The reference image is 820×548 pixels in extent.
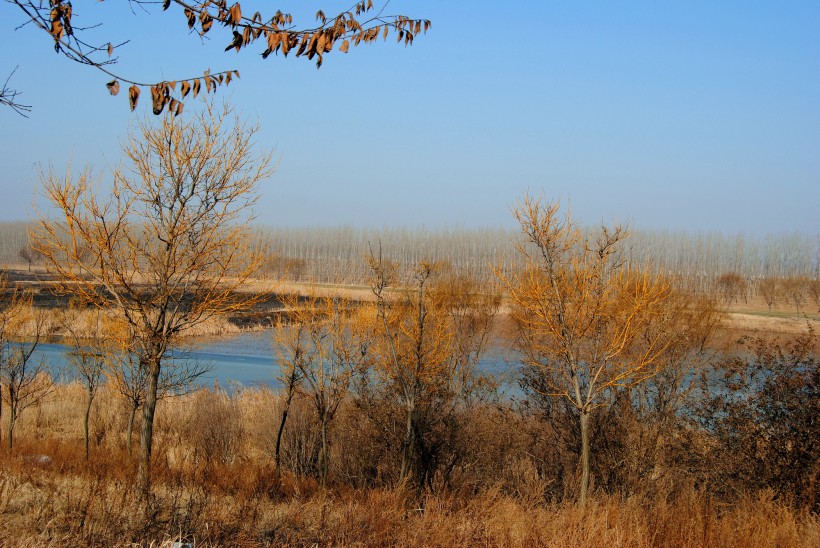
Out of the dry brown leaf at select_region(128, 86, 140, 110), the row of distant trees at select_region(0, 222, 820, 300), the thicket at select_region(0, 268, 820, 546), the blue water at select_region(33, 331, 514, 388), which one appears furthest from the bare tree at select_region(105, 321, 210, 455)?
the row of distant trees at select_region(0, 222, 820, 300)

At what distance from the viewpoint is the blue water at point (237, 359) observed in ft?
97.0

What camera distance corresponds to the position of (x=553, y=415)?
857 inches

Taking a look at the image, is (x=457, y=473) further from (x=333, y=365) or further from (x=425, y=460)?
(x=333, y=365)

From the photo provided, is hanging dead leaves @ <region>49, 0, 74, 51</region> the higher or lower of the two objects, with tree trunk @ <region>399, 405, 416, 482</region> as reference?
higher

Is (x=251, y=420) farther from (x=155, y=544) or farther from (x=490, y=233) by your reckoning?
(x=490, y=233)

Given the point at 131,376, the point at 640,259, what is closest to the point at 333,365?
the point at 131,376

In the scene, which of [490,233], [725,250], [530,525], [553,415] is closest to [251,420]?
[553,415]

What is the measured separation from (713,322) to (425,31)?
1148 inches

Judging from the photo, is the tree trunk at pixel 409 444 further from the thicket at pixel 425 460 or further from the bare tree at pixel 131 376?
the bare tree at pixel 131 376

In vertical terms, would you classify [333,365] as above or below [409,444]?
above

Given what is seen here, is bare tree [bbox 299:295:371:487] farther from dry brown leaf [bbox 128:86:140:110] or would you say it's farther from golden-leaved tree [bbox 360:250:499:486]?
dry brown leaf [bbox 128:86:140:110]

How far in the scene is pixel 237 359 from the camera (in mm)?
35062

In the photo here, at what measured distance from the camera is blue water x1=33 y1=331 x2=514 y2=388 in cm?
2958

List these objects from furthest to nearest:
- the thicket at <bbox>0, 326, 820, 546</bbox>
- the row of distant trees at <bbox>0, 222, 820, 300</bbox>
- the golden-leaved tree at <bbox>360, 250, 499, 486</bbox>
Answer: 1. the row of distant trees at <bbox>0, 222, 820, 300</bbox>
2. the golden-leaved tree at <bbox>360, 250, 499, 486</bbox>
3. the thicket at <bbox>0, 326, 820, 546</bbox>
